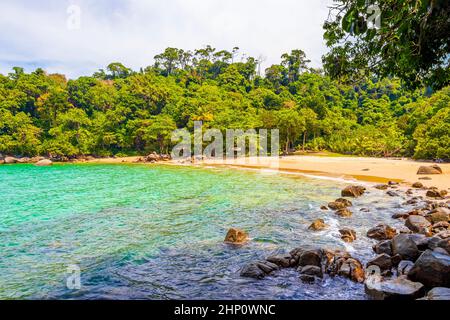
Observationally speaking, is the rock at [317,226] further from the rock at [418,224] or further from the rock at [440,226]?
the rock at [440,226]

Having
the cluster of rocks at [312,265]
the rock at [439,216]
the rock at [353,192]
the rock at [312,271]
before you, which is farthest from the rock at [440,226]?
the rock at [353,192]

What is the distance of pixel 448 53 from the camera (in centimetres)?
627

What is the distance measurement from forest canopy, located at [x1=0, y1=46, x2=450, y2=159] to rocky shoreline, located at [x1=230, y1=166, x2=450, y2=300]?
31131 millimetres

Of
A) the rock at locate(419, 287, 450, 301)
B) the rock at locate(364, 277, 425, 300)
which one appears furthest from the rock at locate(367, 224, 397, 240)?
the rock at locate(419, 287, 450, 301)

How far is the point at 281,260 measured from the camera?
823 centimetres

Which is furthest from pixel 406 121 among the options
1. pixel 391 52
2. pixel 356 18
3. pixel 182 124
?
pixel 356 18

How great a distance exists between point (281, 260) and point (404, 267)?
2937mm

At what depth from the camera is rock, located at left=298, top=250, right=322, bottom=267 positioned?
7914mm

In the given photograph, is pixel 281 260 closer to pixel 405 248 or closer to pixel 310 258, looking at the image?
pixel 310 258

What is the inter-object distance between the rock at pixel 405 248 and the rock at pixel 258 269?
130 inches

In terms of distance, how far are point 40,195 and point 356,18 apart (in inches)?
943

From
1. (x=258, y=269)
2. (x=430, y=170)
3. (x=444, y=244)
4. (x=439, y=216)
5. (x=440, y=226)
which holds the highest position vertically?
(x=430, y=170)

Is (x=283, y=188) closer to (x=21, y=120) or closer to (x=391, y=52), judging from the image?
(x=391, y=52)

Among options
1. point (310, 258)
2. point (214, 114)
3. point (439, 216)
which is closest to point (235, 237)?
point (310, 258)
